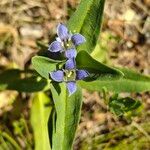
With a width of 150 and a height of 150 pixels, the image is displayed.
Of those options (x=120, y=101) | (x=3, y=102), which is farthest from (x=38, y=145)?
(x=120, y=101)

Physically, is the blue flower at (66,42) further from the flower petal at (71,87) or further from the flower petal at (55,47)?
the flower petal at (71,87)

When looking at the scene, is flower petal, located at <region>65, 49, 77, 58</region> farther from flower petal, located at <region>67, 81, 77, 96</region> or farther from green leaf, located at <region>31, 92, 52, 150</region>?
green leaf, located at <region>31, 92, 52, 150</region>

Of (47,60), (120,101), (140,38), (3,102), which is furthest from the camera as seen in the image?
(140,38)

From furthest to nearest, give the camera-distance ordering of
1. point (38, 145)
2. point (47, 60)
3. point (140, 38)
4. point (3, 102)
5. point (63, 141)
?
point (140, 38) < point (3, 102) < point (38, 145) < point (63, 141) < point (47, 60)

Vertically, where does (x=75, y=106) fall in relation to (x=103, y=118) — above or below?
above

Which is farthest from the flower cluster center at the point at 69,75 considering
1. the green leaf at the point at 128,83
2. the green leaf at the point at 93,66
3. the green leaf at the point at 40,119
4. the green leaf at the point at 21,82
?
the green leaf at the point at 40,119

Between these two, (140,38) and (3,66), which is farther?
(140,38)

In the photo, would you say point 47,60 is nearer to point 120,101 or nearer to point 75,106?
point 75,106

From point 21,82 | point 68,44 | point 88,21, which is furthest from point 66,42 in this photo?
point 21,82
